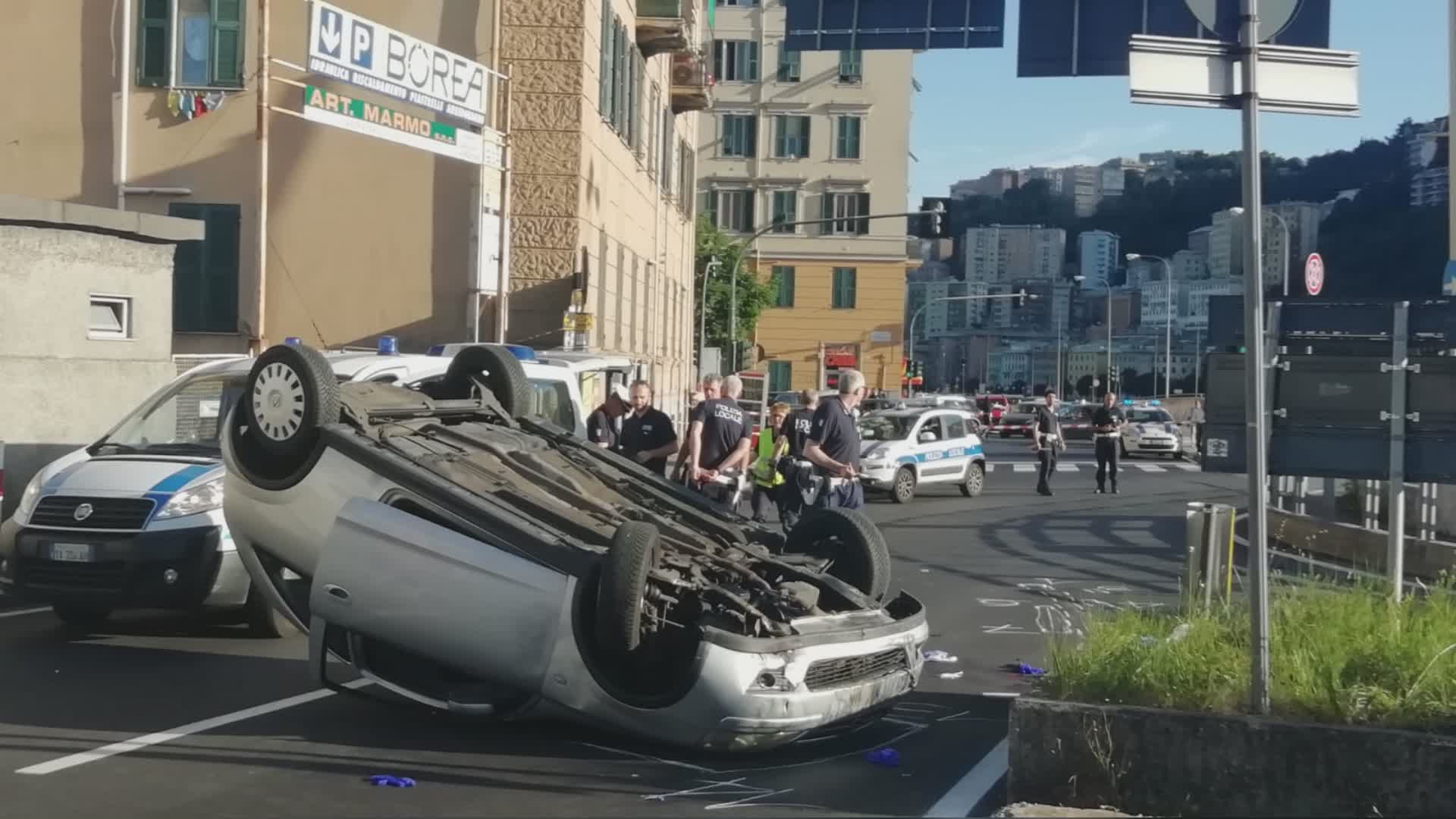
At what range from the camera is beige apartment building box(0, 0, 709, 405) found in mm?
26609

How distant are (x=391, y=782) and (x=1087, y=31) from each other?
1393cm

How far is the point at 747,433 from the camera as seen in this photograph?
14.4 metres

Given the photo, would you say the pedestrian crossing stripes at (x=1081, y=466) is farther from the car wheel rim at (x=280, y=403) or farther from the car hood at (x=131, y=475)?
the car wheel rim at (x=280, y=403)

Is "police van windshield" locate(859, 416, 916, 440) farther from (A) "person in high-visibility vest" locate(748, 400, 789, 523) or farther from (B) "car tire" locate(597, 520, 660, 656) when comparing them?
(B) "car tire" locate(597, 520, 660, 656)

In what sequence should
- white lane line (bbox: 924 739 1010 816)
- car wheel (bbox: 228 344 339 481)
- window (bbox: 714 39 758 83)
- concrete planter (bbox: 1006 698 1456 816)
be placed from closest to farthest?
concrete planter (bbox: 1006 698 1456 816), white lane line (bbox: 924 739 1010 816), car wheel (bbox: 228 344 339 481), window (bbox: 714 39 758 83)

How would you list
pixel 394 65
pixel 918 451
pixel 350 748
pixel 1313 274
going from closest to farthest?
pixel 350 748
pixel 394 65
pixel 1313 274
pixel 918 451

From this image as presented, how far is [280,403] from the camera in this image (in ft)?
26.4

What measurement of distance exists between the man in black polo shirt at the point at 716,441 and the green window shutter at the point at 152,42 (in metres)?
16.0

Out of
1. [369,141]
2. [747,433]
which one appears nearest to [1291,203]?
[369,141]

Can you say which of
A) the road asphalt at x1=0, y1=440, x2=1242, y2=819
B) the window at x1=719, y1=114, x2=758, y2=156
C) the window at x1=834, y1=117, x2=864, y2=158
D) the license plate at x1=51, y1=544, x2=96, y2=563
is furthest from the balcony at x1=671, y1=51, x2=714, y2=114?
the license plate at x1=51, y1=544, x2=96, y2=563

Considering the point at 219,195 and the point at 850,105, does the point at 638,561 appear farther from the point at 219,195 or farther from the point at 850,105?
the point at 850,105

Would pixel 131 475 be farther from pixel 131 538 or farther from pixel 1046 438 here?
pixel 1046 438

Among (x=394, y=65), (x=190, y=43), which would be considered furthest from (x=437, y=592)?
(x=190, y=43)

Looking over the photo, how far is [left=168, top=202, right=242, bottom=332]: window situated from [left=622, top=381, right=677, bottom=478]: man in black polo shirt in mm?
13901
